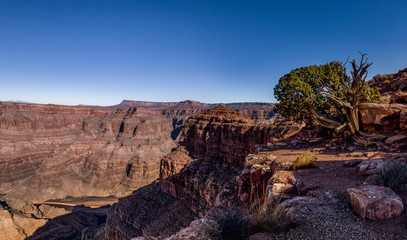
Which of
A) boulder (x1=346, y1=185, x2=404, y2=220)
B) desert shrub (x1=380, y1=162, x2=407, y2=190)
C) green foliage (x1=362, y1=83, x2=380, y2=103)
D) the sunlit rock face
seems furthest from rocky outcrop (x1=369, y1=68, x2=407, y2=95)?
the sunlit rock face

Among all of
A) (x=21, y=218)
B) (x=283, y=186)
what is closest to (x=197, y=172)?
(x=283, y=186)

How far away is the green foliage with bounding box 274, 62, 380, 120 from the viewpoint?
12695mm

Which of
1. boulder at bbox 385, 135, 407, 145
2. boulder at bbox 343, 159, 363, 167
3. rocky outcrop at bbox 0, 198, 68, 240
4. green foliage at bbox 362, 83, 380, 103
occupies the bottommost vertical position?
rocky outcrop at bbox 0, 198, 68, 240

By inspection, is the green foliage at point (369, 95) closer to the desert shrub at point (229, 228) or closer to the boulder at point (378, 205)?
the boulder at point (378, 205)

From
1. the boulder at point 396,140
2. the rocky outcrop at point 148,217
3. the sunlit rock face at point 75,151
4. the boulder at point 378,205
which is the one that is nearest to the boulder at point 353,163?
the boulder at point 396,140

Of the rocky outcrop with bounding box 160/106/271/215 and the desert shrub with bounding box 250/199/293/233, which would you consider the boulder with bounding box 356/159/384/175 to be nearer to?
the desert shrub with bounding box 250/199/293/233

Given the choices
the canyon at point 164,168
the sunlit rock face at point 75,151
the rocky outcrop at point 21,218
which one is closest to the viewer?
the canyon at point 164,168

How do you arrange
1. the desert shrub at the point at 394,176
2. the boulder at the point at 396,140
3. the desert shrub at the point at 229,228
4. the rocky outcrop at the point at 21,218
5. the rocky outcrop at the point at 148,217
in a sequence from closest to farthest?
1. the desert shrub at the point at 229,228
2. the desert shrub at the point at 394,176
3. the boulder at the point at 396,140
4. the rocky outcrop at the point at 148,217
5. the rocky outcrop at the point at 21,218

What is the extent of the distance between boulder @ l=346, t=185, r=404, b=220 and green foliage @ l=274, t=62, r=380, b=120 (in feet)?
29.9

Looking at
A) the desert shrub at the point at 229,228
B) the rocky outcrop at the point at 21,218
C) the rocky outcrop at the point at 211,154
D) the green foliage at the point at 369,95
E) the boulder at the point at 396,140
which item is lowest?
the rocky outcrop at the point at 21,218

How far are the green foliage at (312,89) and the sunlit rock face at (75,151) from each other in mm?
59410

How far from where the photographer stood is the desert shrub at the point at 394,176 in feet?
16.8

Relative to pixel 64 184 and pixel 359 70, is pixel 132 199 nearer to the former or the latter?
pixel 359 70

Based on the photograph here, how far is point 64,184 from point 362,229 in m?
76.5
